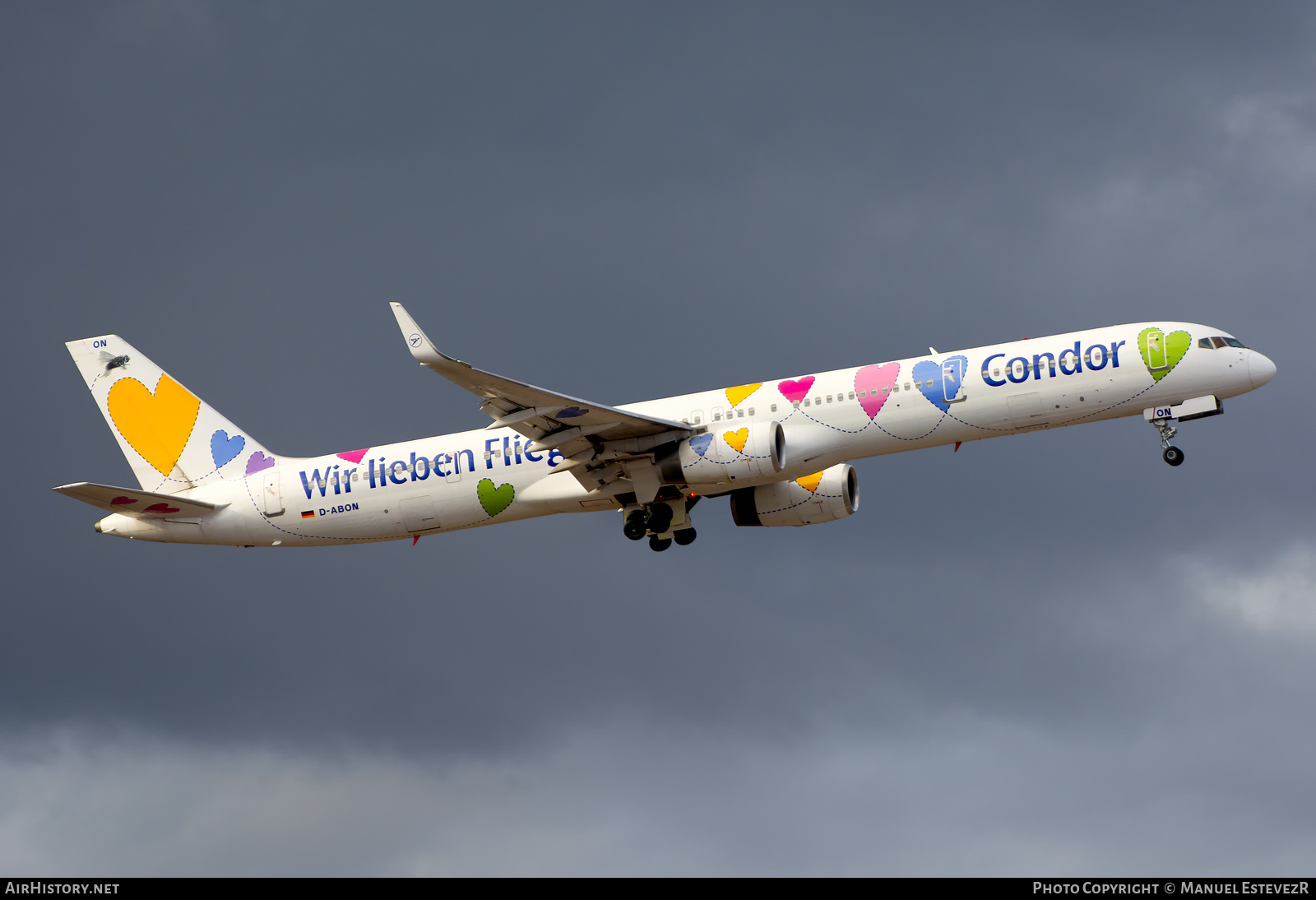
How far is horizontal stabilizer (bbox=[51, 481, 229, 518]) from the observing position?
1994 inches

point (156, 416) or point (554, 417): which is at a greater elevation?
point (156, 416)

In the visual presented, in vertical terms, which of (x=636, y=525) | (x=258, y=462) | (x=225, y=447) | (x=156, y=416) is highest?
(x=156, y=416)

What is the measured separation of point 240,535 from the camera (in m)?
55.2

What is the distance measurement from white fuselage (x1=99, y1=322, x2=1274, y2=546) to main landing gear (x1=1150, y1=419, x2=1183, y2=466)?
63cm

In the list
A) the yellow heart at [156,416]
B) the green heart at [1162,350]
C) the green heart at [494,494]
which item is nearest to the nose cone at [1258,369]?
the green heart at [1162,350]

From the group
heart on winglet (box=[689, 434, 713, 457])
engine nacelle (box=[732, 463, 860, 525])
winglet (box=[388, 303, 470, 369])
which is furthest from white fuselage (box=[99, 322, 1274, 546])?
winglet (box=[388, 303, 470, 369])

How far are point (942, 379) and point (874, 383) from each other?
87.2 inches

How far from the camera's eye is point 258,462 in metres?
57.0

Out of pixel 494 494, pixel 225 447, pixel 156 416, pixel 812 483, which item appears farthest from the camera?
pixel 156 416

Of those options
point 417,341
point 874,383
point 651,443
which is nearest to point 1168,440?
point 874,383

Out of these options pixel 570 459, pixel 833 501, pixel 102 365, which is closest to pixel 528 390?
pixel 570 459

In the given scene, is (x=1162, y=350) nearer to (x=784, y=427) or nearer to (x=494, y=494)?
(x=784, y=427)

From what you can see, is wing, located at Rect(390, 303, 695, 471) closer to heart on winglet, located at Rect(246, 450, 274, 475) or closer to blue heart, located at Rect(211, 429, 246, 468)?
heart on winglet, located at Rect(246, 450, 274, 475)
